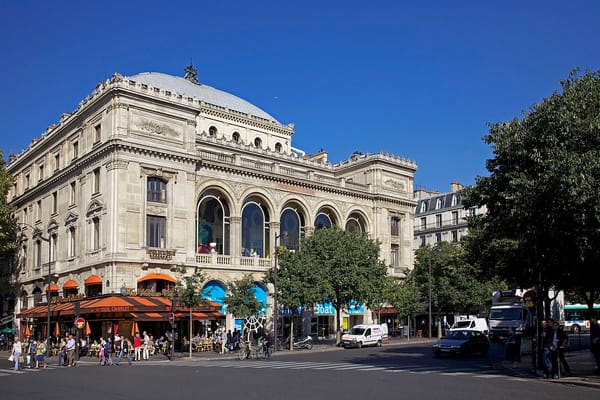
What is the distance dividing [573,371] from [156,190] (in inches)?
1246

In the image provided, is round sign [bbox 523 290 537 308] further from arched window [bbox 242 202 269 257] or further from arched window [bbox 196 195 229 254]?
arched window [bbox 242 202 269 257]

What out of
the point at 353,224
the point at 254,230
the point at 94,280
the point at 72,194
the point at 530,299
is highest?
the point at 72,194

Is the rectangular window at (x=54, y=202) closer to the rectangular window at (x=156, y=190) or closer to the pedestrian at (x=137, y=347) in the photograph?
the rectangular window at (x=156, y=190)

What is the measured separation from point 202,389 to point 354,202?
147 ft

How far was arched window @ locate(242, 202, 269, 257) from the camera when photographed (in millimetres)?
54188

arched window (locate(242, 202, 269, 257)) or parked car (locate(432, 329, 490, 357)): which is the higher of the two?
arched window (locate(242, 202, 269, 257))

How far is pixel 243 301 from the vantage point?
45031mm

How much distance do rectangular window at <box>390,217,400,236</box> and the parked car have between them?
104 ft

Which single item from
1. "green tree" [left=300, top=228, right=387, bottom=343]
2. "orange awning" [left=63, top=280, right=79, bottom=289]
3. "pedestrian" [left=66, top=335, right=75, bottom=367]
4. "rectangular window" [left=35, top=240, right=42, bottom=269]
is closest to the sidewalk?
"green tree" [left=300, top=228, right=387, bottom=343]

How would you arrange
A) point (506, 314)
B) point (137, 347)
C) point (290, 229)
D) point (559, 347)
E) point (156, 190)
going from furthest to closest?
point (290, 229)
point (156, 190)
point (506, 314)
point (137, 347)
point (559, 347)

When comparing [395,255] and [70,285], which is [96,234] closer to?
[70,285]

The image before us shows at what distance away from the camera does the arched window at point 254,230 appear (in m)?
54.2

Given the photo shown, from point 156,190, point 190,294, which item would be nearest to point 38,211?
point 156,190

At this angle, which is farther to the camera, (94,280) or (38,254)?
(38,254)
